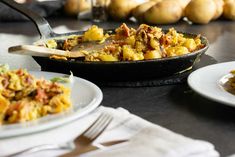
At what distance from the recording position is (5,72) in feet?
→ 2.52

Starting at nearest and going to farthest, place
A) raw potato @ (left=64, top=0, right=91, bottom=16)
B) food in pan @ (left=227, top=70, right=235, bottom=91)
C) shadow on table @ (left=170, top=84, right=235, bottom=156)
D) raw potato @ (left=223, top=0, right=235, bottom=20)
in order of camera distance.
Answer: shadow on table @ (left=170, top=84, right=235, bottom=156) < food in pan @ (left=227, top=70, right=235, bottom=91) < raw potato @ (left=223, top=0, right=235, bottom=20) < raw potato @ (left=64, top=0, right=91, bottom=16)

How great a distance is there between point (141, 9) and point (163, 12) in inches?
4.4

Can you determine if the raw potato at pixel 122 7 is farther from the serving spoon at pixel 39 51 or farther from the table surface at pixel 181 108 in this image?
the serving spoon at pixel 39 51

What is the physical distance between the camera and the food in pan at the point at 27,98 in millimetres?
665

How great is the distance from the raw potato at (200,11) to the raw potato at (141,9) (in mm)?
141

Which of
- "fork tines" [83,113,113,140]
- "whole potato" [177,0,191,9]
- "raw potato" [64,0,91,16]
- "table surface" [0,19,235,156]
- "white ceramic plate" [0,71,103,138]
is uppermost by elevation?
"white ceramic plate" [0,71,103,138]

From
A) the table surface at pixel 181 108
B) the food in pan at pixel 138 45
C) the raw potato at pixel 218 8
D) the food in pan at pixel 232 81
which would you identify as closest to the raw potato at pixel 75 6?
the raw potato at pixel 218 8

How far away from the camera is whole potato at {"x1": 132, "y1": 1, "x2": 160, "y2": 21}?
5.83ft

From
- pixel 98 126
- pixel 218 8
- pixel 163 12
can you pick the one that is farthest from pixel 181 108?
pixel 218 8

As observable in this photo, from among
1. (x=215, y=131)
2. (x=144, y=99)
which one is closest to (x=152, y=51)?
(x=144, y=99)

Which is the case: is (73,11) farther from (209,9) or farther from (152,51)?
(152,51)

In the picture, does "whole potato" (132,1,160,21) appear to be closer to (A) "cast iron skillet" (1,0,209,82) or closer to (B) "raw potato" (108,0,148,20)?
(B) "raw potato" (108,0,148,20)

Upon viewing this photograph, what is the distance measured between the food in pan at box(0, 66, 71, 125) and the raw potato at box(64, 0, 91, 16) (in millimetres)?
1306

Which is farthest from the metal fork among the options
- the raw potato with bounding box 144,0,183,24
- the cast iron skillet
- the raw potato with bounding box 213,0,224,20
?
the raw potato with bounding box 213,0,224,20
